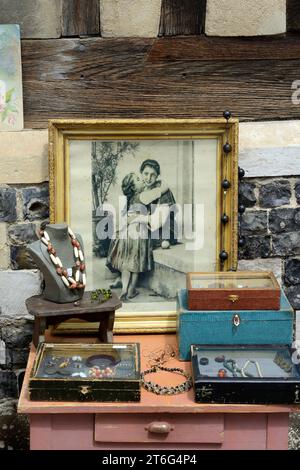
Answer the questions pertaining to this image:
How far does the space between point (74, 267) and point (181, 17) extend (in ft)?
3.75

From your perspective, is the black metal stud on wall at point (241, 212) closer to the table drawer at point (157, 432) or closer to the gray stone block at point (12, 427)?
the table drawer at point (157, 432)

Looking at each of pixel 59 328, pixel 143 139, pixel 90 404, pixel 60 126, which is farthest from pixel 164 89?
pixel 90 404

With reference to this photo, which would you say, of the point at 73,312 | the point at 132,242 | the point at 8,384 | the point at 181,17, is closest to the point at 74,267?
the point at 73,312

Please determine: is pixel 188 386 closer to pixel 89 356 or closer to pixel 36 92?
pixel 89 356

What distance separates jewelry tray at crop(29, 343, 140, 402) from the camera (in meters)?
2.47

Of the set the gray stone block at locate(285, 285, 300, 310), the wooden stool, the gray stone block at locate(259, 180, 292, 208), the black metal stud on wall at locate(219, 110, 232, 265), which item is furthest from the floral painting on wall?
the gray stone block at locate(285, 285, 300, 310)

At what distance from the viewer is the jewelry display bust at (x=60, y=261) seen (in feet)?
9.05

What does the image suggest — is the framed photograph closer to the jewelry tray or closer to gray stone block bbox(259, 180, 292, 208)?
gray stone block bbox(259, 180, 292, 208)

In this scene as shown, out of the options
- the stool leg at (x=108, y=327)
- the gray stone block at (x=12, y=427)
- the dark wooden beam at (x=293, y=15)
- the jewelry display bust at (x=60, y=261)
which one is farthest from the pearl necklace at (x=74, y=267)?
the dark wooden beam at (x=293, y=15)

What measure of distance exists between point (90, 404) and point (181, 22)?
1.61 metres

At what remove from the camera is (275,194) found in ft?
10.1

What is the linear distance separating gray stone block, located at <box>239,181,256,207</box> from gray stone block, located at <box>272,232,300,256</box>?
0.65 feet

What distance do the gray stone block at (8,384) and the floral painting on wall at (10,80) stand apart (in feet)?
3.72

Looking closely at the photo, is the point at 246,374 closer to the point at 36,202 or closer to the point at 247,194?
the point at 247,194
